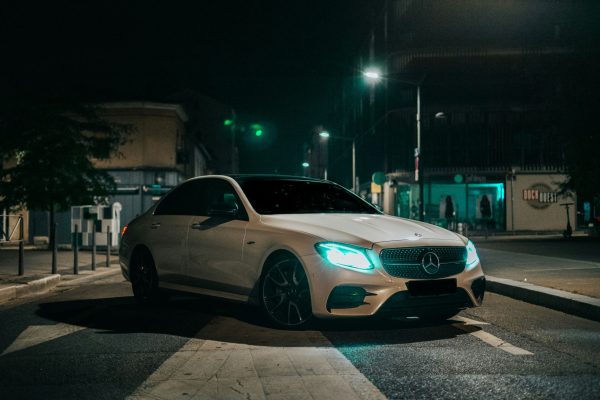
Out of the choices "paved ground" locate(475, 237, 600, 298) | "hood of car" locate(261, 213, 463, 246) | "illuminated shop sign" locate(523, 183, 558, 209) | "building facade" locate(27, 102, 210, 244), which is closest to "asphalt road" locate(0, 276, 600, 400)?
"hood of car" locate(261, 213, 463, 246)

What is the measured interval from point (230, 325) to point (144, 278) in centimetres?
211

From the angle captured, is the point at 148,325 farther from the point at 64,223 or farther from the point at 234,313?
the point at 64,223

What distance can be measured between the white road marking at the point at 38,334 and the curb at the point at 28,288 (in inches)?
113

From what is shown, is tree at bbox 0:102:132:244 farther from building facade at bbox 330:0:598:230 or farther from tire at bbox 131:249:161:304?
A: building facade at bbox 330:0:598:230

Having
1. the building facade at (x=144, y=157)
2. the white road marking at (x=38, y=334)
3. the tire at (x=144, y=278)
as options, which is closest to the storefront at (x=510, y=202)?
the building facade at (x=144, y=157)

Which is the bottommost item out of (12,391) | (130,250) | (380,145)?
(12,391)

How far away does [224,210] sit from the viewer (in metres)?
7.53

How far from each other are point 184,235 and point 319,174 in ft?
395

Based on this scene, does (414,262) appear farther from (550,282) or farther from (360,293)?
(550,282)

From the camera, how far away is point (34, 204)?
24250mm

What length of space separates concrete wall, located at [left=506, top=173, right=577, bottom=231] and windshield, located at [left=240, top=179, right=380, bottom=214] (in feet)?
130

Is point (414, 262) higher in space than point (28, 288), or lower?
higher

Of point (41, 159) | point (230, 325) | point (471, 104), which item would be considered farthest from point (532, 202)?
point (230, 325)

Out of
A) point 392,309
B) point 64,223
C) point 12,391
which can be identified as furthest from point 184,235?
point 64,223
